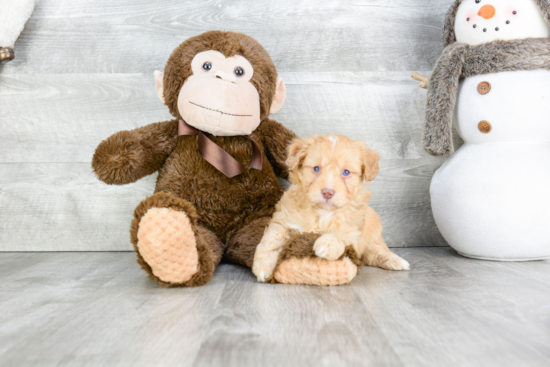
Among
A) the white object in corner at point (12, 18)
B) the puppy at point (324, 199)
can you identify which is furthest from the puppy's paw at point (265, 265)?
the white object in corner at point (12, 18)

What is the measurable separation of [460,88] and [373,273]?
2.36ft

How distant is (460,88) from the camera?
5.03ft

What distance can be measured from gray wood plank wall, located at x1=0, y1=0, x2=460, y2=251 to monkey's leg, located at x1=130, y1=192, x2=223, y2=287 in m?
0.64

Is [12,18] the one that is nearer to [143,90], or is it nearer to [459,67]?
[143,90]

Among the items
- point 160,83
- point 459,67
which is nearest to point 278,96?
point 160,83

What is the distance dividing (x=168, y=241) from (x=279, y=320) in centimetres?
35

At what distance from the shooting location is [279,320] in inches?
36.4

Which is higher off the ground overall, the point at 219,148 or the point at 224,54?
the point at 224,54

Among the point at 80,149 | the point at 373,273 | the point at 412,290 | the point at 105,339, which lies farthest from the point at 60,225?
the point at 412,290

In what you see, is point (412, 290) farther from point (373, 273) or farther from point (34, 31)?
point (34, 31)

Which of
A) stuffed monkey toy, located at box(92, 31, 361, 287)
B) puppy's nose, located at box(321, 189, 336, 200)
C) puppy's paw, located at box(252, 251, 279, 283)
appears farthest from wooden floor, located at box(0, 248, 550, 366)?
puppy's nose, located at box(321, 189, 336, 200)

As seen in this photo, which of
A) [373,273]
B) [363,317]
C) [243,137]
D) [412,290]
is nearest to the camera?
[363,317]

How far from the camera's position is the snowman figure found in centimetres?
140

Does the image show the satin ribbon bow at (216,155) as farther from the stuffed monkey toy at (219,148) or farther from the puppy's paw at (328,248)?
the puppy's paw at (328,248)
